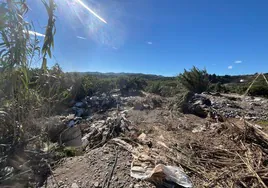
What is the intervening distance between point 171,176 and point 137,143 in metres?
0.84

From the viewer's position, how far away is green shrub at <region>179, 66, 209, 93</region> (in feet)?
27.3

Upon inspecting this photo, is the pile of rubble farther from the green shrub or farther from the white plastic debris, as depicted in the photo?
the white plastic debris

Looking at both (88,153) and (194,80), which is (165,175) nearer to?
(88,153)

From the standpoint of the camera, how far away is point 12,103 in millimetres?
2084

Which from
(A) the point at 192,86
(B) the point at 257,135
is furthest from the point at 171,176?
(A) the point at 192,86

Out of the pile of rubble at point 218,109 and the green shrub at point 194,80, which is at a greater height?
the green shrub at point 194,80

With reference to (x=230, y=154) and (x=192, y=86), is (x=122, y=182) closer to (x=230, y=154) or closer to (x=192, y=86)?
(x=230, y=154)

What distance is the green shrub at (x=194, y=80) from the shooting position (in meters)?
8.31

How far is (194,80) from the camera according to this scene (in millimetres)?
8336

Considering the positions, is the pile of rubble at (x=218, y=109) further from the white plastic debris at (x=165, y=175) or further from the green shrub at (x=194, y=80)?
the white plastic debris at (x=165, y=175)

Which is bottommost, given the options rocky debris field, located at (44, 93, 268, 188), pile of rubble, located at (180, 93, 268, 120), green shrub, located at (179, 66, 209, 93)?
rocky debris field, located at (44, 93, 268, 188)

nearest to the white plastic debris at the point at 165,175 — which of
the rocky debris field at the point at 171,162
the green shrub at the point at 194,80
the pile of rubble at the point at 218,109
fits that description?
the rocky debris field at the point at 171,162

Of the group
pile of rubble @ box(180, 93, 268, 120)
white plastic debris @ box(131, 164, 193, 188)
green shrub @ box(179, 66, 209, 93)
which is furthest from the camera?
green shrub @ box(179, 66, 209, 93)

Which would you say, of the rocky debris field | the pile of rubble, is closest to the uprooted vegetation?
the rocky debris field
